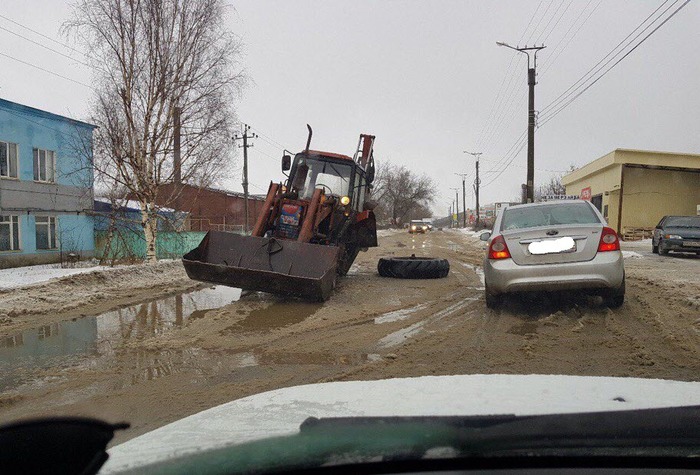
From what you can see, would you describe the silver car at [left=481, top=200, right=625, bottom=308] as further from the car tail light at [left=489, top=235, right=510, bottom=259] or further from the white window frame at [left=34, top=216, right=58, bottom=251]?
the white window frame at [left=34, top=216, right=58, bottom=251]

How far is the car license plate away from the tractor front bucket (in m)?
3.28

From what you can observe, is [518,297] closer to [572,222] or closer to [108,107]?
[572,222]

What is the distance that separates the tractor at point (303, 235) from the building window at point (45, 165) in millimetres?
16069

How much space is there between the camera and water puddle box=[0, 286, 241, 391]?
5.42 metres

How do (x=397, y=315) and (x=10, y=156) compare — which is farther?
(x=10, y=156)

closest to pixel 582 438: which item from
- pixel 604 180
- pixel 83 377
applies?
pixel 83 377

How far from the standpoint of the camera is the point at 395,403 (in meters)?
2.29

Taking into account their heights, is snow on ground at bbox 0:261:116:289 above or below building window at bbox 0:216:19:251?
below

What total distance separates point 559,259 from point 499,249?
2.52 ft

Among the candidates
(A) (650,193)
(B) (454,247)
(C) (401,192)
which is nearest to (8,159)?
(B) (454,247)

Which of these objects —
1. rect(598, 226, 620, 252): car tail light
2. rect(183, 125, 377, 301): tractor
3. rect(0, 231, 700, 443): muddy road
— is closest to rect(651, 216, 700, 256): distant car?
rect(0, 231, 700, 443): muddy road

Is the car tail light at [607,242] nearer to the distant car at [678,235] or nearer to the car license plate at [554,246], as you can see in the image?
the car license plate at [554,246]

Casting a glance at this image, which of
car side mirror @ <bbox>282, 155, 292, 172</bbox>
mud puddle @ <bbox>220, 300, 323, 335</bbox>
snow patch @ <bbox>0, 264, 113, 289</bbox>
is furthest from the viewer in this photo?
snow patch @ <bbox>0, 264, 113, 289</bbox>

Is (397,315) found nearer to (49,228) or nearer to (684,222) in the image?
(684,222)
